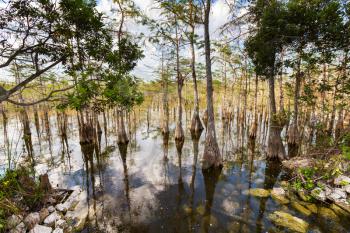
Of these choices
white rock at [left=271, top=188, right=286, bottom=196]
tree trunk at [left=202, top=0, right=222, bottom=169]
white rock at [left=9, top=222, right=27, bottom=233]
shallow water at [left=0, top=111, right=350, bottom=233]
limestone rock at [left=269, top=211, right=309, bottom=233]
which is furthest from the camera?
tree trunk at [left=202, top=0, right=222, bottom=169]

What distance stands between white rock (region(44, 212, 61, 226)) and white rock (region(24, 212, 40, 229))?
0.79ft

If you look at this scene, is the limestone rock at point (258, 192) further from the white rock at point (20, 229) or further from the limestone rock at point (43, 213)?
the white rock at point (20, 229)

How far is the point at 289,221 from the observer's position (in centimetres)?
622

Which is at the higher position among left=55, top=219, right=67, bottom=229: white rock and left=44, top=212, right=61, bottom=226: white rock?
left=44, top=212, right=61, bottom=226: white rock

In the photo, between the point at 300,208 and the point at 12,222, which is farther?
the point at 300,208

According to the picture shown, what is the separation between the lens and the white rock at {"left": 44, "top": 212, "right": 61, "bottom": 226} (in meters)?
5.99

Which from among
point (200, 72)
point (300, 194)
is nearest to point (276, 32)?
point (300, 194)

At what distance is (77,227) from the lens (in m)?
6.05

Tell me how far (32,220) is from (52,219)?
55cm

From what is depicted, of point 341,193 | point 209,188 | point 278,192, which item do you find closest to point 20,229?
point 209,188

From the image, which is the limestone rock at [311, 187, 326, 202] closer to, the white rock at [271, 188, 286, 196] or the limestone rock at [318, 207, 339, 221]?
the limestone rock at [318, 207, 339, 221]

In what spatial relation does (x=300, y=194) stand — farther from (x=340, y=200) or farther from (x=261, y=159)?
(x=261, y=159)

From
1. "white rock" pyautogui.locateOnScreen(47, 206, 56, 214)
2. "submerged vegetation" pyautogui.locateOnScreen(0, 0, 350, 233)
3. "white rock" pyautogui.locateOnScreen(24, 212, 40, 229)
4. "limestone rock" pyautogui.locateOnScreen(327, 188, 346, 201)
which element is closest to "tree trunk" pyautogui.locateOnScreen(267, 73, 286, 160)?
"submerged vegetation" pyautogui.locateOnScreen(0, 0, 350, 233)

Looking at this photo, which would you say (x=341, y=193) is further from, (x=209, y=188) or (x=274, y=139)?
(x=209, y=188)
